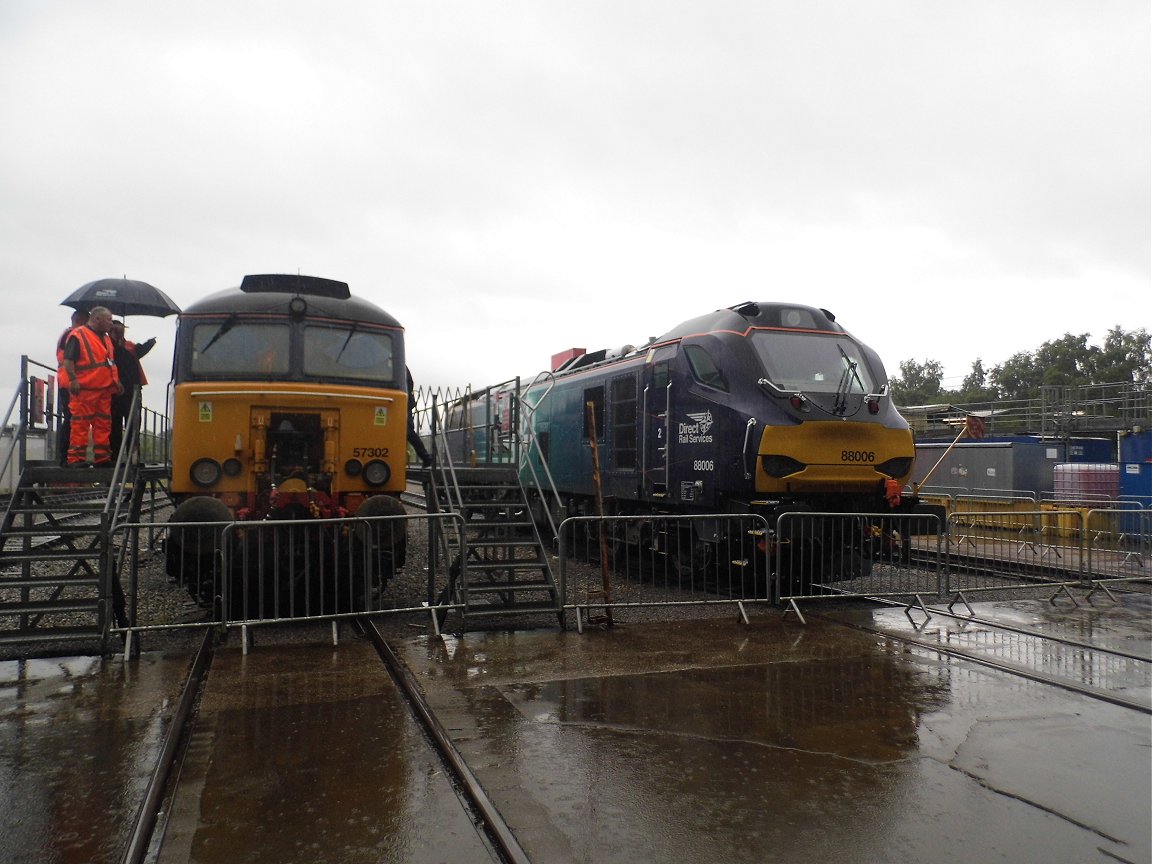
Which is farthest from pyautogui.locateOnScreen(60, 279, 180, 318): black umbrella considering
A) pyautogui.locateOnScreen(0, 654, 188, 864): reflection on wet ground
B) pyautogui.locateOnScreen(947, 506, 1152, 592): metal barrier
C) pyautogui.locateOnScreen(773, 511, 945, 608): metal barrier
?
pyautogui.locateOnScreen(947, 506, 1152, 592): metal barrier

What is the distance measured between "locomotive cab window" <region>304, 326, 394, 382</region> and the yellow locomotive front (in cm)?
1

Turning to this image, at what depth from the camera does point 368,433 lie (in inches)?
331

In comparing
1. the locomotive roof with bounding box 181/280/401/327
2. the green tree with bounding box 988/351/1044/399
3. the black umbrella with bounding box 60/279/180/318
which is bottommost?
the locomotive roof with bounding box 181/280/401/327

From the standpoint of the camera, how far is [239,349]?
26.8ft

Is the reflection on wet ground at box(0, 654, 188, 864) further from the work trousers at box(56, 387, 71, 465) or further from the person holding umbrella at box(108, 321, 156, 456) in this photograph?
the person holding umbrella at box(108, 321, 156, 456)

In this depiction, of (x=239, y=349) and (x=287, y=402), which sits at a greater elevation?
(x=239, y=349)

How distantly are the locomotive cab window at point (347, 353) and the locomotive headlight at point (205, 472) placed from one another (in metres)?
1.28

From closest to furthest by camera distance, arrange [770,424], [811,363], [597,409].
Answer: [770,424] → [811,363] → [597,409]

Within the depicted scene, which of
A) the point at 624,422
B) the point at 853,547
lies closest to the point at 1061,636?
the point at 853,547

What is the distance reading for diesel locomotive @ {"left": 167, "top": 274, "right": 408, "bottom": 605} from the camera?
25.5ft

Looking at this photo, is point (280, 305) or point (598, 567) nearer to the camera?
point (280, 305)

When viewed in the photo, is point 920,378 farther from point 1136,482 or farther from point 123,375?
point 123,375

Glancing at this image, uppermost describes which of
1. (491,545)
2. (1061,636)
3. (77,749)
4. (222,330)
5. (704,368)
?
(222,330)

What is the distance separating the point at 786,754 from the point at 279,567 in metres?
5.17
